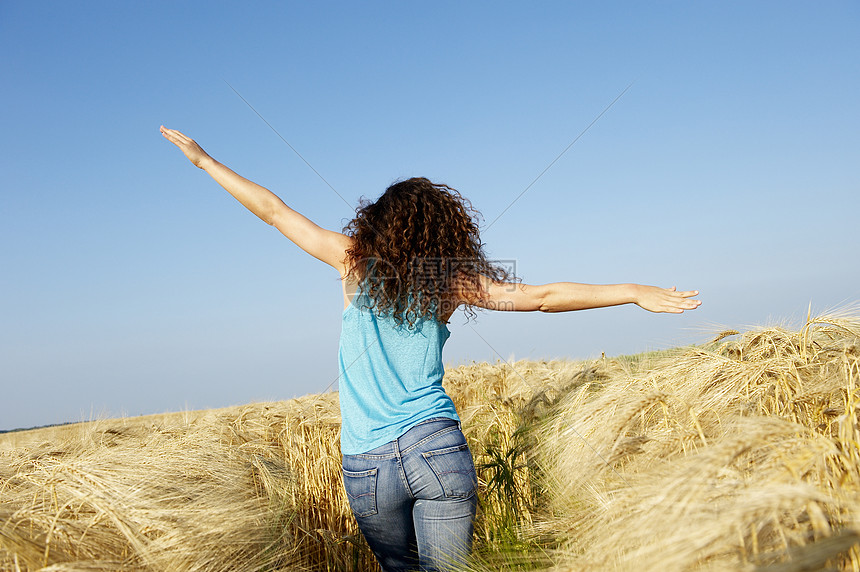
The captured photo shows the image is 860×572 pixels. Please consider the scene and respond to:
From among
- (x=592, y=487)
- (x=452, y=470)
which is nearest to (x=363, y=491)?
(x=452, y=470)

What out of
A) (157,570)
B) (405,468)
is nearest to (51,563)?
(157,570)

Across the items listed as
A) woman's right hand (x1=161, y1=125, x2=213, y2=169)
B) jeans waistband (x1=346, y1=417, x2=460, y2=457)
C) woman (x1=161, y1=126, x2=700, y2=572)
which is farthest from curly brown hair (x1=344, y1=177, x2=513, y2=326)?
woman's right hand (x1=161, y1=125, x2=213, y2=169)

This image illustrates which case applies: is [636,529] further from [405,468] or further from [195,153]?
[195,153]

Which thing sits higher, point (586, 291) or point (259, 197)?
point (259, 197)

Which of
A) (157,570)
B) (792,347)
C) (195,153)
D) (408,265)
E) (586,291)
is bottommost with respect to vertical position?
(157,570)

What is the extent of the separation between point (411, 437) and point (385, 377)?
251 mm

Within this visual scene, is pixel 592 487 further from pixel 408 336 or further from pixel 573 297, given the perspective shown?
pixel 408 336

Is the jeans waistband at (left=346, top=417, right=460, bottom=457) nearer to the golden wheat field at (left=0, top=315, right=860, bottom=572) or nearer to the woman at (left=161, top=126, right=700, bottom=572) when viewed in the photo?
the woman at (left=161, top=126, right=700, bottom=572)

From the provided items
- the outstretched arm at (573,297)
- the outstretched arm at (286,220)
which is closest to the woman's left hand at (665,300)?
the outstretched arm at (573,297)

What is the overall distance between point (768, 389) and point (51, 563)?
9.40 feet

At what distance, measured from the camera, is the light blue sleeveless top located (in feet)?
7.14

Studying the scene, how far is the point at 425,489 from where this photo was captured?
212 cm

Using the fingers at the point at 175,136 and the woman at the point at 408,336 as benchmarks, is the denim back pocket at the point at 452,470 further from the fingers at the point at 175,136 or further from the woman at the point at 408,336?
the fingers at the point at 175,136

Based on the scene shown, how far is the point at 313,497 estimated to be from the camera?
434 cm
